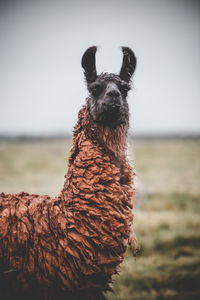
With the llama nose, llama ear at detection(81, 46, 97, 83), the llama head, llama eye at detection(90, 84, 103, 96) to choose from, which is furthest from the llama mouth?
llama ear at detection(81, 46, 97, 83)

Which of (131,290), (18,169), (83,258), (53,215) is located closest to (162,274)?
(131,290)

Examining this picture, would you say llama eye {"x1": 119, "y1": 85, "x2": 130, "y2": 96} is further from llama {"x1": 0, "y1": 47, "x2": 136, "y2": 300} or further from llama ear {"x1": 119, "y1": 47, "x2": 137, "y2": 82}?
llama {"x1": 0, "y1": 47, "x2": 136, "y2": 300}

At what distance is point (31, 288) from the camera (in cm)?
187

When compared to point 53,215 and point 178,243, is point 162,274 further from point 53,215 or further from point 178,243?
point 53,215

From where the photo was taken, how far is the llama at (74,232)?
6.06 feet

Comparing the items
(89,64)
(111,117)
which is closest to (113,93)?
(111,117)

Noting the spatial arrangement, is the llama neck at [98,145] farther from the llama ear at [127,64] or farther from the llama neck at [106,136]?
the llama ear at [127,64]

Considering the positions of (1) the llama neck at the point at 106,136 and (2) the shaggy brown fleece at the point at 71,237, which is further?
(1) the llama neck at the point at 106,136

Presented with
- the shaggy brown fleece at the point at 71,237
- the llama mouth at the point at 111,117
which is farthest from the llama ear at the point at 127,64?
the shaggy brown fleece at the point at 71,237

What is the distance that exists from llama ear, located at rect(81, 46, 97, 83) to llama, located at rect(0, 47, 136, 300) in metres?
0.01

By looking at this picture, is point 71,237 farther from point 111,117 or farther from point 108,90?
point 108,90

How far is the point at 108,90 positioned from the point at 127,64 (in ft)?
1.57

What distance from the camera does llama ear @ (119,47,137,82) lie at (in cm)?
226

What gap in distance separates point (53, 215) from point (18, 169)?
2029 centimetres
